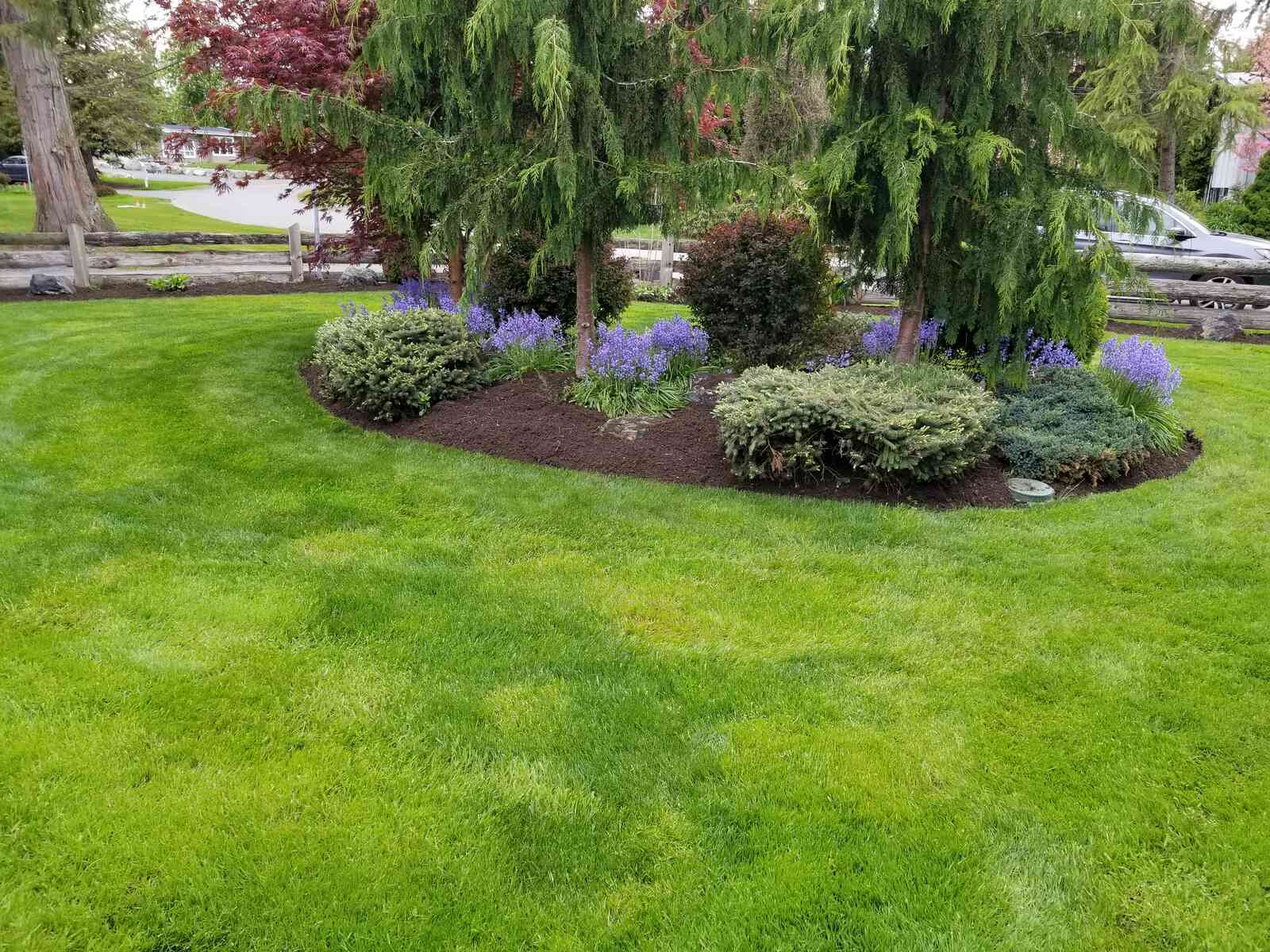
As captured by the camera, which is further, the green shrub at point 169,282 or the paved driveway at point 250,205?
the paved driveway at point 250,205

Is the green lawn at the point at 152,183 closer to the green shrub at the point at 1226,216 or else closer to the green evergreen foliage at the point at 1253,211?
the green shrub at the point at 1226,216

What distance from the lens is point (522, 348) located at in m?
7.09

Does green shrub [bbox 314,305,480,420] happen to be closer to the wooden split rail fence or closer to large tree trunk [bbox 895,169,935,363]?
large tree trunk [bbox 895,169,935,363]

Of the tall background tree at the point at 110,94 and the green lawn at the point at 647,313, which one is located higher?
the tall background tree at the point at 110,94

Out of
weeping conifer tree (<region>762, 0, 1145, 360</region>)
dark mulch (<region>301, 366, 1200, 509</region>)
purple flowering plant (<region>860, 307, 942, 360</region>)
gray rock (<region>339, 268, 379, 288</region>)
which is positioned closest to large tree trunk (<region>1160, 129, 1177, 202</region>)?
purple flowering plant (<region>860, 307, 942, 360</region>)

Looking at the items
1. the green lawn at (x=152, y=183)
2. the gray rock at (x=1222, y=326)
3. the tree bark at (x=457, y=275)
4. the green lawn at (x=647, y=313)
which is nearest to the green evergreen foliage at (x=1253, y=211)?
the gray rock at (x=1222, y=326)

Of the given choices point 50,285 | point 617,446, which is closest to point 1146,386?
point 617,446

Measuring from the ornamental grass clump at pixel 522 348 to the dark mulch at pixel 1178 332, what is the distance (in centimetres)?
811

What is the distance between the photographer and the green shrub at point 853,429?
5.03 metres

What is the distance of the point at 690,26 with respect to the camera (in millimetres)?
6188

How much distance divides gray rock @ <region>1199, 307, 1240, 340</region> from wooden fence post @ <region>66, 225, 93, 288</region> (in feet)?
48.9

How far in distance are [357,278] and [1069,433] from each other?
1057 cm

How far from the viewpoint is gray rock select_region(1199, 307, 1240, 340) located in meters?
11.1

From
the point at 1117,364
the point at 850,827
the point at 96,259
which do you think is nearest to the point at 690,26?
the point at 1117,364
